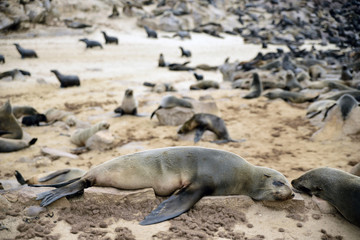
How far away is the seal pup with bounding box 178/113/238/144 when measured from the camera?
5.04m

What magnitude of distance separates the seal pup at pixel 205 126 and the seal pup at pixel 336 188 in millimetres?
2148

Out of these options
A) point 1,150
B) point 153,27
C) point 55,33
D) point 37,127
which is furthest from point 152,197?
point 153,27

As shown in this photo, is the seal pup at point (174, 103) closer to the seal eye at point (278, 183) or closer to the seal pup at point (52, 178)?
the seal pup at point (52, 178)

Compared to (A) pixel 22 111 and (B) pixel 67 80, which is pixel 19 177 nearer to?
(A) pixel 22 111

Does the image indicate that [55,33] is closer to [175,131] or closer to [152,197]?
[175,131]

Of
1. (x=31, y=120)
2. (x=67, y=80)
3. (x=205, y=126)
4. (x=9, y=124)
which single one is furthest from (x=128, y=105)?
(x=67, y=80)

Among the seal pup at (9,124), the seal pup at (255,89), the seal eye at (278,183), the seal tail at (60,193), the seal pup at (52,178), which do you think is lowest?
the seal pup at (255,89)

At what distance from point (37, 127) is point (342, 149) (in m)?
5.07

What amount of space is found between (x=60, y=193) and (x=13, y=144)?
2536 mm

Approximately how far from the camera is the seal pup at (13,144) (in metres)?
4.34

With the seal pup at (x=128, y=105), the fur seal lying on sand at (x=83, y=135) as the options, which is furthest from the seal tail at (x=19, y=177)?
the seal pup at (x=128, y=105)

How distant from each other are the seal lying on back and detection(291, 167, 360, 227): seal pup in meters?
0.32

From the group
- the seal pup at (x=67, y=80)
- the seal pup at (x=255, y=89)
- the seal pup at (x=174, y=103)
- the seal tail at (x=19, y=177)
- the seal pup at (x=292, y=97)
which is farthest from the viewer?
the seal pup at (x=67, y=80)

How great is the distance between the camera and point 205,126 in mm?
5164
